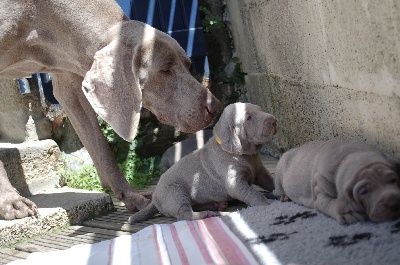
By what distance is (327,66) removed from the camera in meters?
3.27

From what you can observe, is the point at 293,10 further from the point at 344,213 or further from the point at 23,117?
the point at 23,117

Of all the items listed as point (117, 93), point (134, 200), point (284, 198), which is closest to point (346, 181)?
point (284, 198)

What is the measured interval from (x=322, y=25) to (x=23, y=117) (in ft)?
9.83

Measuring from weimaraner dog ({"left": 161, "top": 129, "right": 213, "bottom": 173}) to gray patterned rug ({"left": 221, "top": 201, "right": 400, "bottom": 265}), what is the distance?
6.51 feet

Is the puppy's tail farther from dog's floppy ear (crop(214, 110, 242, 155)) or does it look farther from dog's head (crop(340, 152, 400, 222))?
dog's head (crop(340, 152, 400, 222))

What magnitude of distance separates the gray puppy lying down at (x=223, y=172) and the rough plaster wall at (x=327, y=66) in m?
0.39

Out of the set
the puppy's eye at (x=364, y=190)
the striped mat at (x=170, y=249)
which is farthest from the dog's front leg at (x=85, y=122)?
the puppy's eye at (x=364, y=190)

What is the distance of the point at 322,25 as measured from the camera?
10.5 ft

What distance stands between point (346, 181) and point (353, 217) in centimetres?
13

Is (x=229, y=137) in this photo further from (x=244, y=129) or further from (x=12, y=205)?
(x=12, y=205)

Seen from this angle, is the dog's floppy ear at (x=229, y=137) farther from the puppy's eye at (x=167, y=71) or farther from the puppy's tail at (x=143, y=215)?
the puppy's tail at (x=143, y=215)

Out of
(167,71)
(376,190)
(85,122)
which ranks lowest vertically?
(376,190)

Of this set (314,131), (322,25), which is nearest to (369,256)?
(322,25)

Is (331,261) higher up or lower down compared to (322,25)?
lower down
